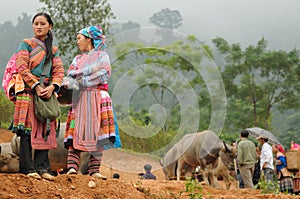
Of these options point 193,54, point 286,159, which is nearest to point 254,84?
point 286,159

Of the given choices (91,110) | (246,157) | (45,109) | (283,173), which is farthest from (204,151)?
(45,109)

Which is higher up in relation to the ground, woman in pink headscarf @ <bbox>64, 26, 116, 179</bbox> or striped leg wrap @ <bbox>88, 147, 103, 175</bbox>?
woman in pink headscarf @ <bbox>64, 26, 116, 179</bbox>

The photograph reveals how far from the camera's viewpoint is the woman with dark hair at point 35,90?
13.5ft

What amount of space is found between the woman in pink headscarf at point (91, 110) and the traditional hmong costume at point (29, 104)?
9.1 inches

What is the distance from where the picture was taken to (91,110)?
14.9ft

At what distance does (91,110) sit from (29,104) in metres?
0.62

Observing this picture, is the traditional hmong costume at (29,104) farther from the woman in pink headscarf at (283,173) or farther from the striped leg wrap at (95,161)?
the woman in pink headscarf at (283,173)

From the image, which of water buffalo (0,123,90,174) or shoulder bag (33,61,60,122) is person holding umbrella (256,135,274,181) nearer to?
water buffalo (0,123,90,174)

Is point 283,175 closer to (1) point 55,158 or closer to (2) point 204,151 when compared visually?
(2) point 204,151

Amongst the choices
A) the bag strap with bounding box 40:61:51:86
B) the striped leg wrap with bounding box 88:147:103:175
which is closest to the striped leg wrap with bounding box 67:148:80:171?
the striped leg wrap with bounding box 88:147:103:175

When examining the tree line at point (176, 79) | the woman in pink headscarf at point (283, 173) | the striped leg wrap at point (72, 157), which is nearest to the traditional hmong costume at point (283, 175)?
the woman in pink headscarf at point (283, 173)

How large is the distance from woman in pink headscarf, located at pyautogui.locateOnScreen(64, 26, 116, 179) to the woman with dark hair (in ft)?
0.73

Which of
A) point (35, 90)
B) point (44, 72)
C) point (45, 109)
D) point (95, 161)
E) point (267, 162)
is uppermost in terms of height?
point (44, 72)

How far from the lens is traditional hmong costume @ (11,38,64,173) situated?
4.12 m
